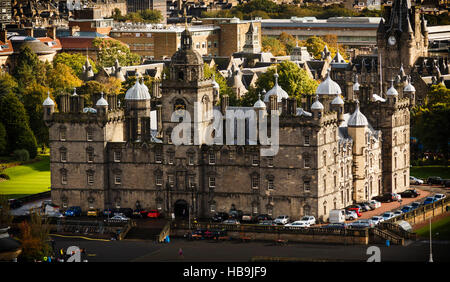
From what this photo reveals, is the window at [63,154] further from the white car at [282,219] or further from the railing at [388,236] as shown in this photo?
the railing at [388,236]

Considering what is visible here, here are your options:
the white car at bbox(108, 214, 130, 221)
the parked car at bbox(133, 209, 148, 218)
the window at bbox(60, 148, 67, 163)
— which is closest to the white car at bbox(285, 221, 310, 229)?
the parked car at bbox(133, 209, 148, 218)

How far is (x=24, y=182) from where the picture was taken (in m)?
191

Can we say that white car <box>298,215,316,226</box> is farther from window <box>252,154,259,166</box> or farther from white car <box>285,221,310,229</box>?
window <box>252,154,259,166</box>

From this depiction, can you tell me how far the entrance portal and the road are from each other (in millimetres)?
8001

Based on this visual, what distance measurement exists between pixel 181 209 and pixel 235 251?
54.9ft

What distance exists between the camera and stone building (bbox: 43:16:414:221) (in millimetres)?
157125

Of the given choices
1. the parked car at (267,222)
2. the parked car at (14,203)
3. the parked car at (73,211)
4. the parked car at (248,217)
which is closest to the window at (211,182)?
the parked car at (248,217)

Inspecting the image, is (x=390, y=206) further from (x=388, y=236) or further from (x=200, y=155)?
(x=200, y=155)

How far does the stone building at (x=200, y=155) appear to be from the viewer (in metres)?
157

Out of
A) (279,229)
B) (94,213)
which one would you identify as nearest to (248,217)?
(279,229)

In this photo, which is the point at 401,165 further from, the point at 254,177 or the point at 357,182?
the point at 254,177

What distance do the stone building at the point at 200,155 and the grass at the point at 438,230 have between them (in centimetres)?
1054
